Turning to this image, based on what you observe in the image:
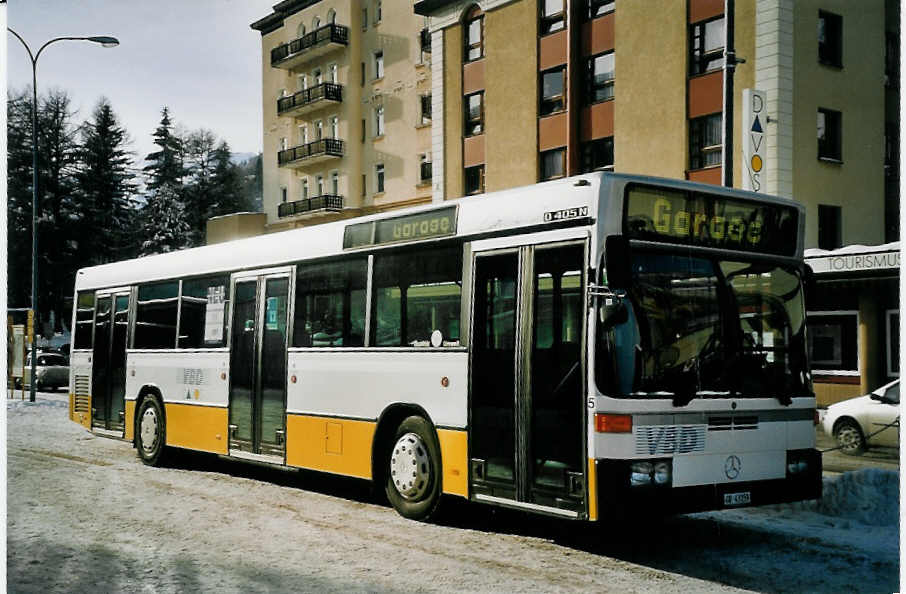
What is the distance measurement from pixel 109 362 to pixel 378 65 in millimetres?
24921

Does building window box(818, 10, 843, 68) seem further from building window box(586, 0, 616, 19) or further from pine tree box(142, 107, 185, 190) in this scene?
building window box(586, 0, 616, 19)

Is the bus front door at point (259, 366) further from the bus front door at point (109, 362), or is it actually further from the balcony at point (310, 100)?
the balcony at point (310, 100)

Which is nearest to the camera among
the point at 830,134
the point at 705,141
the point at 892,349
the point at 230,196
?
the point at 892,349

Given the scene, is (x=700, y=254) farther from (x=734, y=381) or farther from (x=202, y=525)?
(x=202, y=525)

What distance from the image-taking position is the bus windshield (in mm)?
7359

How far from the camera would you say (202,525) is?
9.03m

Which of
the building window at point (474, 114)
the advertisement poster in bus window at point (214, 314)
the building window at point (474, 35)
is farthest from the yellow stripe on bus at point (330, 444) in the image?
the building window at point (474, 35)

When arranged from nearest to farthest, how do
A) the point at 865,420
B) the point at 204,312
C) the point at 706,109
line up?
the point at 204,312 < the point at 865,420 < the point at 706,109

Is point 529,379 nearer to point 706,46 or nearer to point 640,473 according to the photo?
point 640,473

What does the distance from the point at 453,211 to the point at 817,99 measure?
30.0ft

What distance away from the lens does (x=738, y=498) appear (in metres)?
7.68

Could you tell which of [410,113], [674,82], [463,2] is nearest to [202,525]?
[674,82]

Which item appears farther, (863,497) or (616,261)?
(863,497)

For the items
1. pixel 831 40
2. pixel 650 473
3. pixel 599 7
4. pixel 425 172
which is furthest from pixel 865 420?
pixel 425 172
